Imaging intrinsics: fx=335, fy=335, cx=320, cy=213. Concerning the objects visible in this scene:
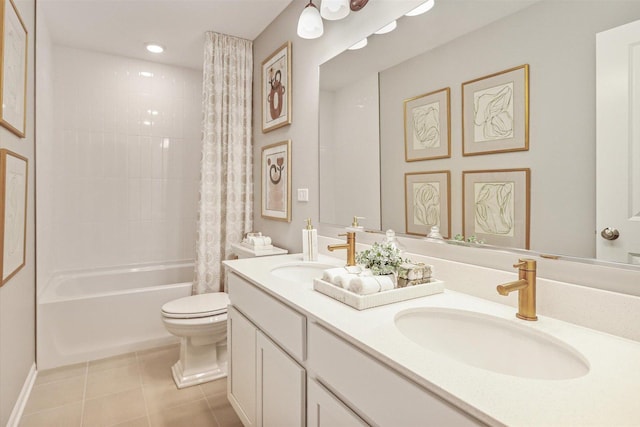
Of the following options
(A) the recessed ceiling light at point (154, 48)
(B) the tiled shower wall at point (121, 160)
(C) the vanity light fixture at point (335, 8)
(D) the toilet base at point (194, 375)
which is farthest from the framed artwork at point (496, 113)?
(B) the tiled shower wall at point (121, 160)

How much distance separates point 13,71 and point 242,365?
5.90 ft

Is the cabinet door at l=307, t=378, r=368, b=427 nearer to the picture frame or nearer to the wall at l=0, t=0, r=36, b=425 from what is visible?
the wall at l=0, t=0, r=36, b=425

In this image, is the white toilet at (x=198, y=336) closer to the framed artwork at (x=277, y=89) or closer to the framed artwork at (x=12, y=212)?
the framed artwork at (x=12, y=212)

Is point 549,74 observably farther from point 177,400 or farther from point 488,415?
point 177,400

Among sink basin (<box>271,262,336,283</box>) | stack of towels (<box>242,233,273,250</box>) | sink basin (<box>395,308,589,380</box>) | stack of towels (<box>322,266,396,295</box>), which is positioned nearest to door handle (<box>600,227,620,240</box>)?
sink basin (<box>395,308,589,380</box>)

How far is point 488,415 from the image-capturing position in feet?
1.68

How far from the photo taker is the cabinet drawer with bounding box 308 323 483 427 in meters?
0.62

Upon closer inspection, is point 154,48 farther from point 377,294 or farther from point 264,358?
point 377,294

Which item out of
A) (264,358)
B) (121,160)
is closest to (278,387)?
(264,358)

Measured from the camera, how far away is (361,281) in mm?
1032

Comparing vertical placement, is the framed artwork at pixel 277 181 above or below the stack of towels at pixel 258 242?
above

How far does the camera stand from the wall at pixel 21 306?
1575 mm

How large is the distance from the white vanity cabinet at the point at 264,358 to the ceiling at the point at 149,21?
189cm

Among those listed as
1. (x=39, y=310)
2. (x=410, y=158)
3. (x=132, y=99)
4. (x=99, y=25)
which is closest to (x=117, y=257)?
(x=39, y=310)
